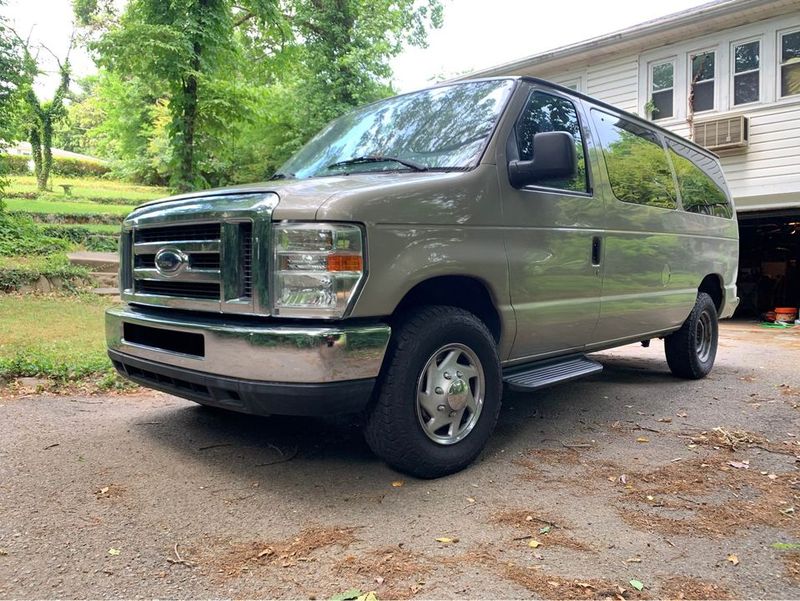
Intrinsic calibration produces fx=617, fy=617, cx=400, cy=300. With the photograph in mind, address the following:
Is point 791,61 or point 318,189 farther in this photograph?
point 791,61

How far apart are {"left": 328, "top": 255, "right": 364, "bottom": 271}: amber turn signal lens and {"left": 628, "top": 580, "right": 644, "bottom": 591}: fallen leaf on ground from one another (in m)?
1.60

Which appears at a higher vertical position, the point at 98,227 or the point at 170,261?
the point at 98,227

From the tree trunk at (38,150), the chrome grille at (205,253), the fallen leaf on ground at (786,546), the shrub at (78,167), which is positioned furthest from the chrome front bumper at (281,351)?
the shrub at (78,167)

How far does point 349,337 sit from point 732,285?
17.1 ft

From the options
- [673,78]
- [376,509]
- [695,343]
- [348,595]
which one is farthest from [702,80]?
[348,595]

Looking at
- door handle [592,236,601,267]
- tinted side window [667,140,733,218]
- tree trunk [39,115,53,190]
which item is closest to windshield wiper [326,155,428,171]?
door handle [592,236,601,267]

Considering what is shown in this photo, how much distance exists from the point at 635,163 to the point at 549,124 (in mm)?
1191

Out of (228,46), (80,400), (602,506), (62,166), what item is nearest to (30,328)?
(80,400)

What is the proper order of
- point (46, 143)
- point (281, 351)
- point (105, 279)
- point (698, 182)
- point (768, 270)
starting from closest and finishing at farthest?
1. point (281, 351)
2. point (698, 182)
3. point (105, 279)
4. point (768, 270)
5. point (46, 143)

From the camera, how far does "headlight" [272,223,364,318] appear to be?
266 cm

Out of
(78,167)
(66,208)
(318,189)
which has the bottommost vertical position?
(318,189)

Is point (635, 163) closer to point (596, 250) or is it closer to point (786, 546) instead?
point (596, 250)

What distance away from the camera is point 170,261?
311cm

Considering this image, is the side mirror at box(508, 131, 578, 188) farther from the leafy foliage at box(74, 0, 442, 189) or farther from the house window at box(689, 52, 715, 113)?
the house window at box(689, 52, 715, 113)
